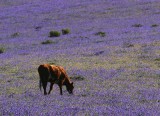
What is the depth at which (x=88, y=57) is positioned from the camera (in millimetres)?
28578

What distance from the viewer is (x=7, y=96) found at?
1605cm

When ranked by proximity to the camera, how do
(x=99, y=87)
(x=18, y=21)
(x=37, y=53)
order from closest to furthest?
(x=99, y=87), (x=37, y=53), (x=18, y=21)

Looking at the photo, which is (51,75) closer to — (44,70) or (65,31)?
(44,70)

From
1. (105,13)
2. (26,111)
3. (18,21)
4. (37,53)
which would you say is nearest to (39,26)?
(18,21)

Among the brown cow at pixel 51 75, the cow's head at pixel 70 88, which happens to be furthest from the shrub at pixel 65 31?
the cow's head at pixel 70 88

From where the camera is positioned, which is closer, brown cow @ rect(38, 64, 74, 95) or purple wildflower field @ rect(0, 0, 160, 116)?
purple wildflower field @ rect(0, 0, 160, 116)

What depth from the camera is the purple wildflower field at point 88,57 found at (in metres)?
13.2

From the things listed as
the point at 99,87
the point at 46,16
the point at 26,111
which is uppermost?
the point at 26,111

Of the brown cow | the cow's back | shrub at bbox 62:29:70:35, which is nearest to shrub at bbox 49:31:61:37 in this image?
shrub at bbox 62:29:70:35

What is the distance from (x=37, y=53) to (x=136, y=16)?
2339 cm

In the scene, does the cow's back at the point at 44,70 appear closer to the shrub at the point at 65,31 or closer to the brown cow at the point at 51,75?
the brown cow at the point at 51,75

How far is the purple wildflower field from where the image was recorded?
1320 cm

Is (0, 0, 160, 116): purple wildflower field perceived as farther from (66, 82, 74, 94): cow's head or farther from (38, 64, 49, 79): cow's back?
(38, 64, 49, 79): cow's back

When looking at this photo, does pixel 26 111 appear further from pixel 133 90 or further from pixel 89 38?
pixel 89 38
